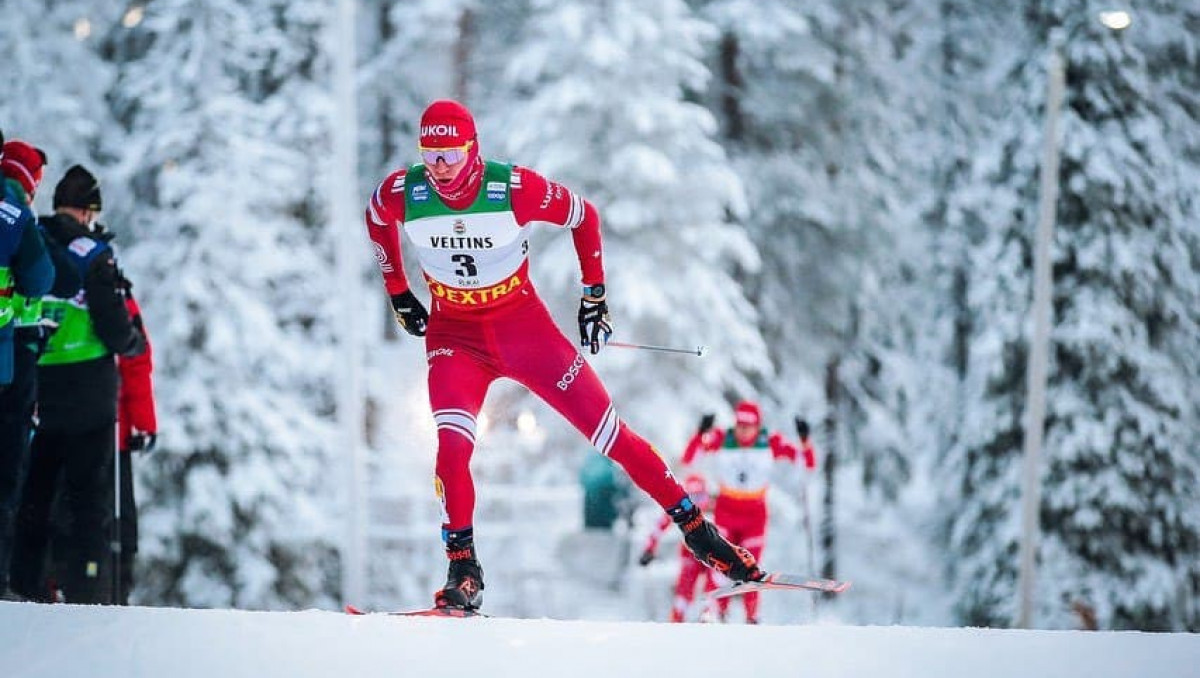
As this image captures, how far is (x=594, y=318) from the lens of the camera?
5758mm

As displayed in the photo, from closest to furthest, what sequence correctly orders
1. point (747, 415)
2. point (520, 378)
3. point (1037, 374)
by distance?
point (520, 378), point (747, 415), point (1037, 374)

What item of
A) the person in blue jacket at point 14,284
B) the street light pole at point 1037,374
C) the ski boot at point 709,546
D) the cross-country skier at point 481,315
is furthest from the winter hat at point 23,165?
the street light pole at point 1037,374

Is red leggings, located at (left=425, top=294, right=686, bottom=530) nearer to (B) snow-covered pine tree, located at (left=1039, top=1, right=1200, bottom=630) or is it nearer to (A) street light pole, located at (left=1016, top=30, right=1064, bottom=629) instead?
(A) street light pole, located at (left=1016, top=30, right=1064, bottom=629)

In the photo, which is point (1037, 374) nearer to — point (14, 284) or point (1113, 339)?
point (1113, 339)

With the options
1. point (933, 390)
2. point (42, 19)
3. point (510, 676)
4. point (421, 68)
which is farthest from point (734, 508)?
Answer: point (421, 68)

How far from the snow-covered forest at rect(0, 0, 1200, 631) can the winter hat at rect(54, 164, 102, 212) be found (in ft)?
21.1

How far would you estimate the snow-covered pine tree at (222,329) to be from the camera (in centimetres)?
1541

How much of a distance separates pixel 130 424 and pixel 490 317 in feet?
8.49

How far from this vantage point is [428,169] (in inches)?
215

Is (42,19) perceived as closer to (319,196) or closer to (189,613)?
(319,196)

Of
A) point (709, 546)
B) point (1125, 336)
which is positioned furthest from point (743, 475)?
point (1125, 336)

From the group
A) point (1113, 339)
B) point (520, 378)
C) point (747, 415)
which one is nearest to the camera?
point (520, 378)

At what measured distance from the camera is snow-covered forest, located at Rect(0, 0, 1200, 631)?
1573 centimetres

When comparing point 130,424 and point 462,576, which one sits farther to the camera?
point 130,424
